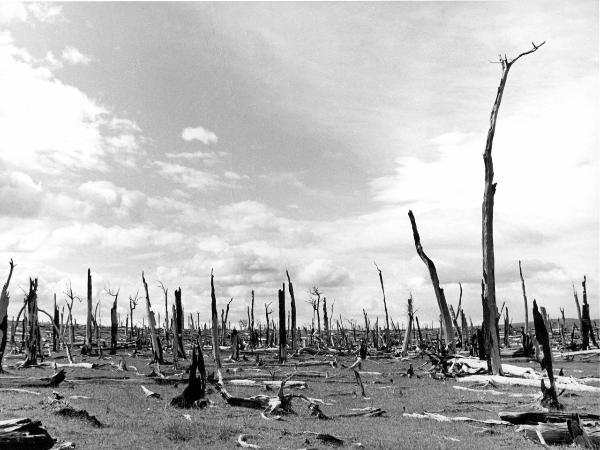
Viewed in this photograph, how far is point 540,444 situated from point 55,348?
5473cm

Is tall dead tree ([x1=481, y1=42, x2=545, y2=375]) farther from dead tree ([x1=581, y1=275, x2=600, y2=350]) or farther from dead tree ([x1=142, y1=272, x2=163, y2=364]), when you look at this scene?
dead tree ([x1=581, y1=275, x2=600, y2=350])

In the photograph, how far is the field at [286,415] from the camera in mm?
13117

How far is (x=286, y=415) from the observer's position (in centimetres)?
1728

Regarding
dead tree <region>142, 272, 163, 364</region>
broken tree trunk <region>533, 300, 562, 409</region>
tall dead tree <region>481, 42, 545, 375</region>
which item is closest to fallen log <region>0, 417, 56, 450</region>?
broken tree trunk <region>533, 300, 562, 409</region>

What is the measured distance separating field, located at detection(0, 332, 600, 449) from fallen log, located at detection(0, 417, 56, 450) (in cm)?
155

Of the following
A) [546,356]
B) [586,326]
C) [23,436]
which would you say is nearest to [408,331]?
[586,326]

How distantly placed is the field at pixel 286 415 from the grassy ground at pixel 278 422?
0.03m

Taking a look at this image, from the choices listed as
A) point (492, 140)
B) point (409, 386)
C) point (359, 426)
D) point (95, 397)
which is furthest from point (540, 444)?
point (492, 140)

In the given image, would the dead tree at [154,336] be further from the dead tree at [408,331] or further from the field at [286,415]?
the dead tree at [408,331]

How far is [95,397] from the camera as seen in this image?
20.8 m

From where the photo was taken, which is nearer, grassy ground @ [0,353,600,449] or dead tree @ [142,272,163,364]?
grassy ground @ [0,353,600,449]

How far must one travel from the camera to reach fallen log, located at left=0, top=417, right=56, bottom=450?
412 inches

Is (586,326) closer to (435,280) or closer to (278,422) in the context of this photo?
(435,280)

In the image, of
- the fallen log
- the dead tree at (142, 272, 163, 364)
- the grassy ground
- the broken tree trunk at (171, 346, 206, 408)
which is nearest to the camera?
the fallen log
